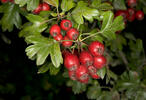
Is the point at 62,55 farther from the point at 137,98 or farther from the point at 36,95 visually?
the point at 36,95

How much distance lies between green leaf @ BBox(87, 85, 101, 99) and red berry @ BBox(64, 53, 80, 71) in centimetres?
106

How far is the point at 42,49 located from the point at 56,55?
0.12 m

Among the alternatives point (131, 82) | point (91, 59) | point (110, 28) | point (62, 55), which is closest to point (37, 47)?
point (62, 55)

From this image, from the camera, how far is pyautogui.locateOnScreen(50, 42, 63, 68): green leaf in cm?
146

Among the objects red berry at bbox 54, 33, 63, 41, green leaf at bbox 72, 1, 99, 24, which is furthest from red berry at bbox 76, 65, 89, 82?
green leaf at bbox 72, 1, 99, 24

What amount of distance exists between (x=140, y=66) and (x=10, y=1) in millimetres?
1847

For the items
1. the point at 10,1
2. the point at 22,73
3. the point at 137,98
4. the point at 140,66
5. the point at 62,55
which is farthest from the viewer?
the point at 22,73

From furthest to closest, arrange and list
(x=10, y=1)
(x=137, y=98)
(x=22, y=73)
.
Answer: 1. (x=22, y=73)
2. (x=137, y=98)
3. (x=10, y=1)

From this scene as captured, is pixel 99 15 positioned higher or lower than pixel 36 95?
higher

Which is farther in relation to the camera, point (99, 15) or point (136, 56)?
point (136, 56)

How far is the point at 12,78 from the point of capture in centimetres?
390

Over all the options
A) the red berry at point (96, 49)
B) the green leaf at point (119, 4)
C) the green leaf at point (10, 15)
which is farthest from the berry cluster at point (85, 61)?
the green leaf at point (10, 15)

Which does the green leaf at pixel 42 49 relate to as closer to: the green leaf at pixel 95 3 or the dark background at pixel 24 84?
the green leaf at pixel 95 3

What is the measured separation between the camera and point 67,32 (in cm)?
148
